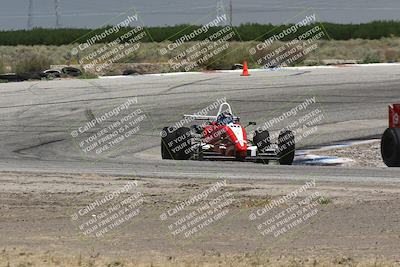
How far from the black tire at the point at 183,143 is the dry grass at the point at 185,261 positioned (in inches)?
364

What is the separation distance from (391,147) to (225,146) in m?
3.08

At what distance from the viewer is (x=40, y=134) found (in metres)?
22.5

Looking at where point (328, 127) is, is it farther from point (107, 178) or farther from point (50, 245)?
point (50, 245)

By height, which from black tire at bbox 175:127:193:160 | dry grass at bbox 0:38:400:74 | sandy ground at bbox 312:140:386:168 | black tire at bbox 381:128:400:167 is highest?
black tire at bbox 175:127:193:160

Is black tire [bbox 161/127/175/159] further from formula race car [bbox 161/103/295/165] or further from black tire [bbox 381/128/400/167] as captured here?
black tire [bbox 381/128/400/167]

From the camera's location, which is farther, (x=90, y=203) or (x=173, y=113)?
(x=173, y=113)

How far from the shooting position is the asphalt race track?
16.3 meters

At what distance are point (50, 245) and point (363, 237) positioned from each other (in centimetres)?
325

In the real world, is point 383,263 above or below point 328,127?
above

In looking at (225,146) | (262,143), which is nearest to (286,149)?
(262,143)

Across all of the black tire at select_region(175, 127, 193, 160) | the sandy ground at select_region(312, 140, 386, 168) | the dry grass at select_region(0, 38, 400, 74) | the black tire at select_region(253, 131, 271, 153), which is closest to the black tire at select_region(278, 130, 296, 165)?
the black tire at select_region(253, 131, 271, 153)

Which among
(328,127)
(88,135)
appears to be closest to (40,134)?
(88,135)

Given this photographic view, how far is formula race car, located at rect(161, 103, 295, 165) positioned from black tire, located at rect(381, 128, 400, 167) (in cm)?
177

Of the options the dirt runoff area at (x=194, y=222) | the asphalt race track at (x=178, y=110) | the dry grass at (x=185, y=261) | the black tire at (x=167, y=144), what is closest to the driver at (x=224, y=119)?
the black tire at (x=167, y=144)
